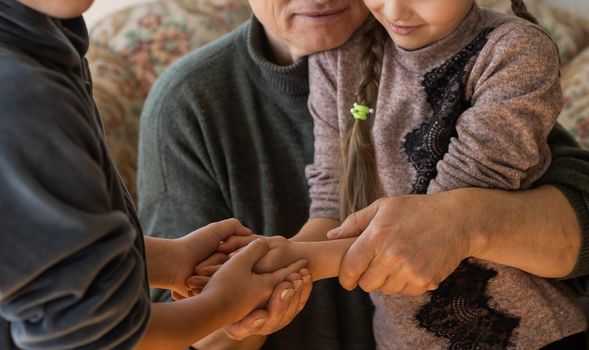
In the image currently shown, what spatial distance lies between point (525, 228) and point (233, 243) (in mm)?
484

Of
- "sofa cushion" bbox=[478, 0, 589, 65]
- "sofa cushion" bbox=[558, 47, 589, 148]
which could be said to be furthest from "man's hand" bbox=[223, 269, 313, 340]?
"sofa cushion" bbox=[478, 0, 589, 65]

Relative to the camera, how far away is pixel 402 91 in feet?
4.16

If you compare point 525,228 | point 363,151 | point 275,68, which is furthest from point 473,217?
point 275,68

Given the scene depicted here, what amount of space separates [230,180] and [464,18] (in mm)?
595

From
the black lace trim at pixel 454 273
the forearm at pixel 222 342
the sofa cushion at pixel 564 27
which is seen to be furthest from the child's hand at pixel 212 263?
the sofa cushion at pixel 564 27

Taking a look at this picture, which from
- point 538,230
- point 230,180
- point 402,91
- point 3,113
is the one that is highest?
point 3,113

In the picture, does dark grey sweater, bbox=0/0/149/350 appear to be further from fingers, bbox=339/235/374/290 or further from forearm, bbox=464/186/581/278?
forearm, bbox=464/186/581/278

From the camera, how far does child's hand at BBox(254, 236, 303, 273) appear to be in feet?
3.76

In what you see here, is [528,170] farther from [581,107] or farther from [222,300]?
[581,107]

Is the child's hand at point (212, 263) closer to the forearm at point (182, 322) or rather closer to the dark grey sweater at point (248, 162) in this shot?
the forearm at point (182, 322)

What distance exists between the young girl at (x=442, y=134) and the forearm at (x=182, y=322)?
21 cm

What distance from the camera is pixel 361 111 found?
4.22ft

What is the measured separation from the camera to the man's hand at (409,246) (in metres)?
1.14

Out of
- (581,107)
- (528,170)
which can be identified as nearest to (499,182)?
(528,170)
